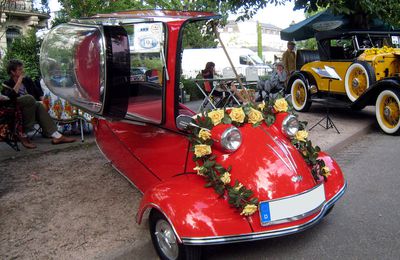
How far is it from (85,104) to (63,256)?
5.01 feet

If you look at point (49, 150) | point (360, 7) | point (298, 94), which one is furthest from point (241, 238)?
point (360, 7)

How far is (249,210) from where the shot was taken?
2.60m

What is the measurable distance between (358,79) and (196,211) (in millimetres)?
6046

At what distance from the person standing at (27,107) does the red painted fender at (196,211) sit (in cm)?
405

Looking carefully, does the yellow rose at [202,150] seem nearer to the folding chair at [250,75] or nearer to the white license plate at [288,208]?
the white license plate at [288,208]

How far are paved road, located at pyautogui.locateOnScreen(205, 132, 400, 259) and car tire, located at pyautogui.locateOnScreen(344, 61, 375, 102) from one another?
2.90m

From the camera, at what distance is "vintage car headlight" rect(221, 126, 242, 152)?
2.88m

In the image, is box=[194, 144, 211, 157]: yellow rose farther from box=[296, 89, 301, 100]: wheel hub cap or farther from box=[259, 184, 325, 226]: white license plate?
box=[296, 89, 301, 100]: wheel hub cap

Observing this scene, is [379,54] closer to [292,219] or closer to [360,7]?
[360,7]

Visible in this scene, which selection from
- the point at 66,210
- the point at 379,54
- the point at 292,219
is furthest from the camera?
the point at 379,54

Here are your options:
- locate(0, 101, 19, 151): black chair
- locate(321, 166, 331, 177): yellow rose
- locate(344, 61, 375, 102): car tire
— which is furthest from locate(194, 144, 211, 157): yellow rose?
locate(344, 61, 375, 102): car tire

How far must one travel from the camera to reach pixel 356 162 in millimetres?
5535

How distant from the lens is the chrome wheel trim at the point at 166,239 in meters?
2.83

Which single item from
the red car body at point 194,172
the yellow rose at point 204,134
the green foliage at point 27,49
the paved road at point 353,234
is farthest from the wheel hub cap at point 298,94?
the green foliage at point 27,49
